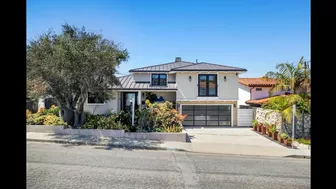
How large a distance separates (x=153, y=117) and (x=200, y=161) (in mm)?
5871

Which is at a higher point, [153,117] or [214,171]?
[153,117]

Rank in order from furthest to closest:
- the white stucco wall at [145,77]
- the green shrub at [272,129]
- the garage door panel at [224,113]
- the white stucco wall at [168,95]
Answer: the white stucco wall at [145,77] < the white stucco wall at [168,95] < the garage door panel at [224,113] < the green shrub at [272,129]

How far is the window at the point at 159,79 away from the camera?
19.3 m

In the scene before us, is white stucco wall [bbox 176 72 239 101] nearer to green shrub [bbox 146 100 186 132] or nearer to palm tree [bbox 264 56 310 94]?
palm tree [bbox 264 56 310 94]

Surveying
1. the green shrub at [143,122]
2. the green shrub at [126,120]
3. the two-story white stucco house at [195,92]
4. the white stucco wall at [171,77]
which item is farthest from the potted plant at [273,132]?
the white stucco wall at [171,77]

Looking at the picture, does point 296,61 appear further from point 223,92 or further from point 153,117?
point 153,117

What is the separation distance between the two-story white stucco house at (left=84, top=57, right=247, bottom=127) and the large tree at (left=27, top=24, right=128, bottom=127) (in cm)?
547

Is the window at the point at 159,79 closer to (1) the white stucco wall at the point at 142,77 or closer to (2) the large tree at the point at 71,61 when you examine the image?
(1) the white stucco wall at the point at 142,77

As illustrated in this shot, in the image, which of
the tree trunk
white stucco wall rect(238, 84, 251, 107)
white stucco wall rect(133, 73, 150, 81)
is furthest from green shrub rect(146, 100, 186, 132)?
white stucco wall rect(238, 84, 251, 107)

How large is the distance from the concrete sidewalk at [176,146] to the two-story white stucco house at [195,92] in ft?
22.1

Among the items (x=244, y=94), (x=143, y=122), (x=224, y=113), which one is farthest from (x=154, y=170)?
(x=244, y=94)

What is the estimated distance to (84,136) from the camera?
40.5ft

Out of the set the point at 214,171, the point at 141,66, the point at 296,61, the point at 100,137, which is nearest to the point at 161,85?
the point at 141,66
